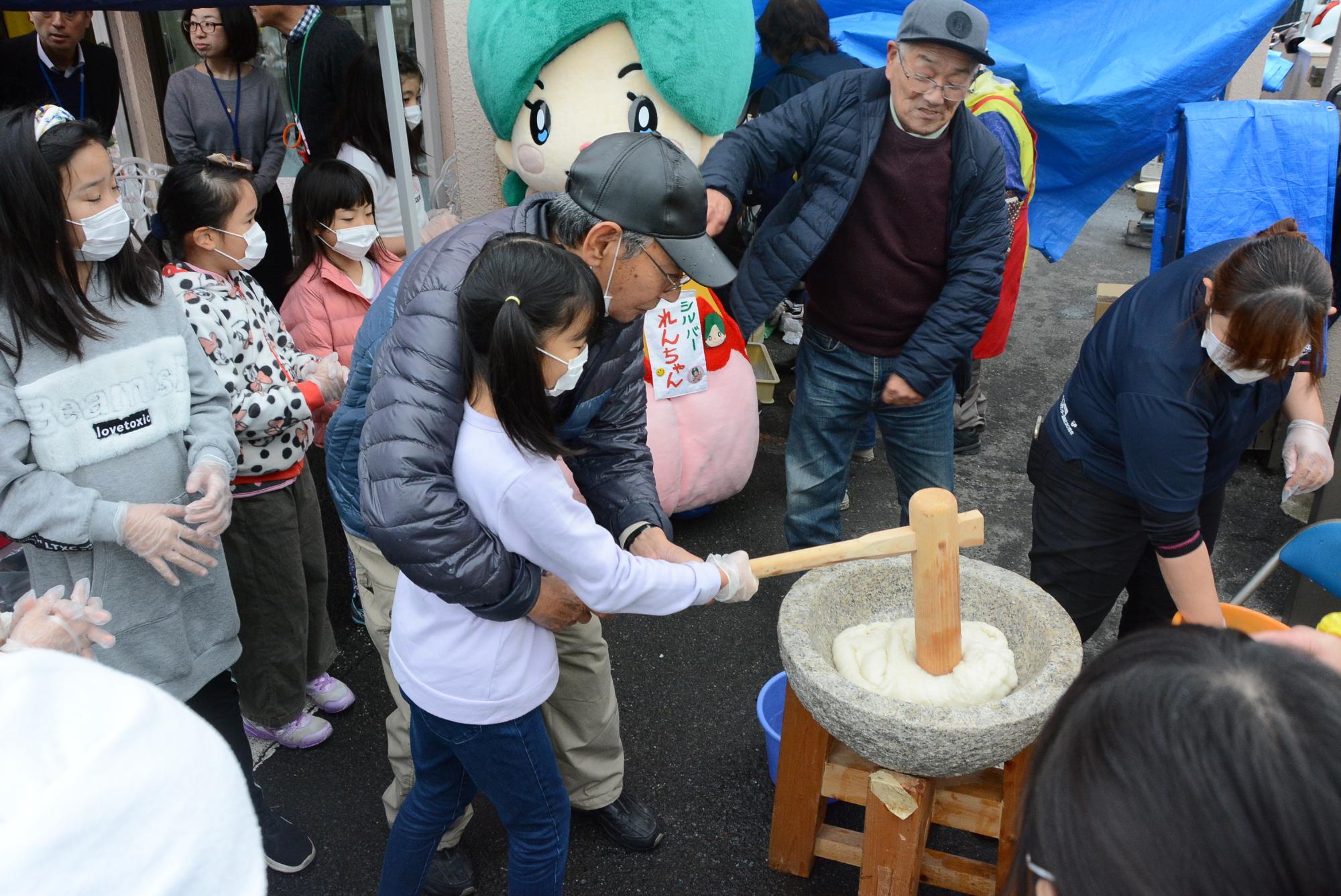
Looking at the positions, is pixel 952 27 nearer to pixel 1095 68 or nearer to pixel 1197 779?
pixel 1095 68

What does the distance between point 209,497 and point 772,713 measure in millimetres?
1513

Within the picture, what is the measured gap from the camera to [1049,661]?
1979mm

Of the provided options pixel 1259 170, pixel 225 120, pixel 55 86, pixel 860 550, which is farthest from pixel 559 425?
pixel 55 86

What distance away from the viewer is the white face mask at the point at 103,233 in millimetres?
1861

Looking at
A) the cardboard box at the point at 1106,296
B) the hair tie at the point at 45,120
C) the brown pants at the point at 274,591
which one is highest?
the hair tie at the point at 45,120

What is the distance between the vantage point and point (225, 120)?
13.5 ft

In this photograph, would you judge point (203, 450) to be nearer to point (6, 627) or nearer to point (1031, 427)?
point (6, 627)

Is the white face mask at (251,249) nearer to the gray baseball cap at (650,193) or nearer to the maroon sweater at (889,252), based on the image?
the gray baseball cap at (650,193)

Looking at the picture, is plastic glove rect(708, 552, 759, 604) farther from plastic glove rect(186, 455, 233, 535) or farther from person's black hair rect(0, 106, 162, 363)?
person's black hair rect(0, 106, 162, 363)

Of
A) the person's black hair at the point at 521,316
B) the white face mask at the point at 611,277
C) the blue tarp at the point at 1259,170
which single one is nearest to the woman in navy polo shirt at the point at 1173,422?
the white face mask at the point at 611,277

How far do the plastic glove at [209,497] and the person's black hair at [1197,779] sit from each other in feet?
5.65

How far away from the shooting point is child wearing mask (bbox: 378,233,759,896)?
158 centimetres

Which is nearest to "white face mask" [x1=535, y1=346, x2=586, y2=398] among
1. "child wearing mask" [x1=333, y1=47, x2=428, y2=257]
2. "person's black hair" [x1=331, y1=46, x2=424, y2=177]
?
"child wearing mask" [x1=333, y1=47, x2=428, y2=257]

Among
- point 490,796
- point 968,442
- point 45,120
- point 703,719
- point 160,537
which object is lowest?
point 968,442
